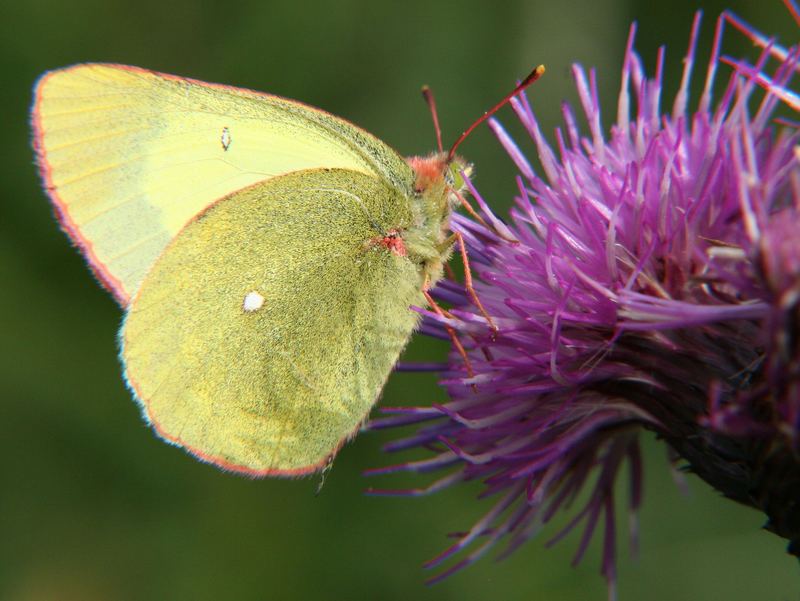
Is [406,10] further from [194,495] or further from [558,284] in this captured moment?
[558,284]

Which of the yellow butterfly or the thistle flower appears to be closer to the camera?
the thistle flower

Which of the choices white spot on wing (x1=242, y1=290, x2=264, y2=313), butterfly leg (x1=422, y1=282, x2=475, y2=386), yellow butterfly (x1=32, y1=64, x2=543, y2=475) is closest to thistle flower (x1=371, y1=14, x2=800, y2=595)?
butterfly leg (x1=422, y1=282, x2=475, y2=386)

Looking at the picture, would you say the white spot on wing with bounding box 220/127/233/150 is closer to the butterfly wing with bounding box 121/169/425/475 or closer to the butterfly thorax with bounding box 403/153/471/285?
the butterfly wing with bounding box 121/169/425/475

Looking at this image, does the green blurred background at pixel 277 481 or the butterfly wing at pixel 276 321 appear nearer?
the butterfly wing at pixel 276 321

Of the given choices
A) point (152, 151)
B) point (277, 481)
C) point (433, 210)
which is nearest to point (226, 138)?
point (152, 151)

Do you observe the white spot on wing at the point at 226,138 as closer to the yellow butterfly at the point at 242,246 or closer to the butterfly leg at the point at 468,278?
the yellow butterfly at the point at 242,246

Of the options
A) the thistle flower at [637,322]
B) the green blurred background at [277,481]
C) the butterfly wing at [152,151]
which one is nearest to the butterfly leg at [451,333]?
the thistle flower at [637,322]

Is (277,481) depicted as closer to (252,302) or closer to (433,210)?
(252,302)
